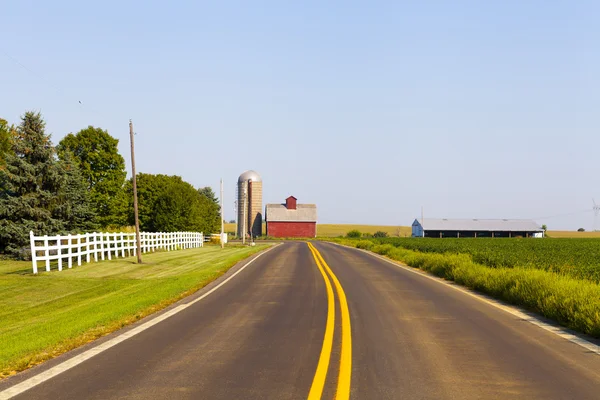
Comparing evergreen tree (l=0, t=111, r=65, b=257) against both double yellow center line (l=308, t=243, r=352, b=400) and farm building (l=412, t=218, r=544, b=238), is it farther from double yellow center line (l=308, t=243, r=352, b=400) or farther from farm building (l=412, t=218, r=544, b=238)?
farm building (l=412, t=218, r=544, b=238)

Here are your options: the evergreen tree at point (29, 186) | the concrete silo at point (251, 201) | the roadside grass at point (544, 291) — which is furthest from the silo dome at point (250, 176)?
the roadside grass at point (544, 291)

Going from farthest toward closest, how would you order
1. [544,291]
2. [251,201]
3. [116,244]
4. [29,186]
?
[251,201] < [29,186] < [116,244] < [544,291]

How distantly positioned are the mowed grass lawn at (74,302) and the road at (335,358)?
3.51 feet

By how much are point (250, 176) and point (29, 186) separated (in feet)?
255

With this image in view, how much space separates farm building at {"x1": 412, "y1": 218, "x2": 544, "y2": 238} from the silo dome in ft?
119

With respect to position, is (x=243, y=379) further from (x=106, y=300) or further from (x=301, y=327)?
(x=106, y=300)

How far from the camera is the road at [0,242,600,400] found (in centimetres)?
660

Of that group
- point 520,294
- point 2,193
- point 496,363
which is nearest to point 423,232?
point 2,193

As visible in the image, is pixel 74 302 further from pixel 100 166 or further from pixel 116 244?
pixel 100 166

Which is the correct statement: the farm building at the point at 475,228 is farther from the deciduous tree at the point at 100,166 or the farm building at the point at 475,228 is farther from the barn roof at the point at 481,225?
the deciduous tree at the point at 100,166

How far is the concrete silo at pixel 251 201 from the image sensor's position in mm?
113188

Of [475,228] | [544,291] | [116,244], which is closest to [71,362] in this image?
[544,291]

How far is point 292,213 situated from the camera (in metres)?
119

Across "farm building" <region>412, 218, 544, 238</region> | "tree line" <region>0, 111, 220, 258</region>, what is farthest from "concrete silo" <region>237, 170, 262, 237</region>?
"tree line" <region>0, 111, 220, 258</region>
